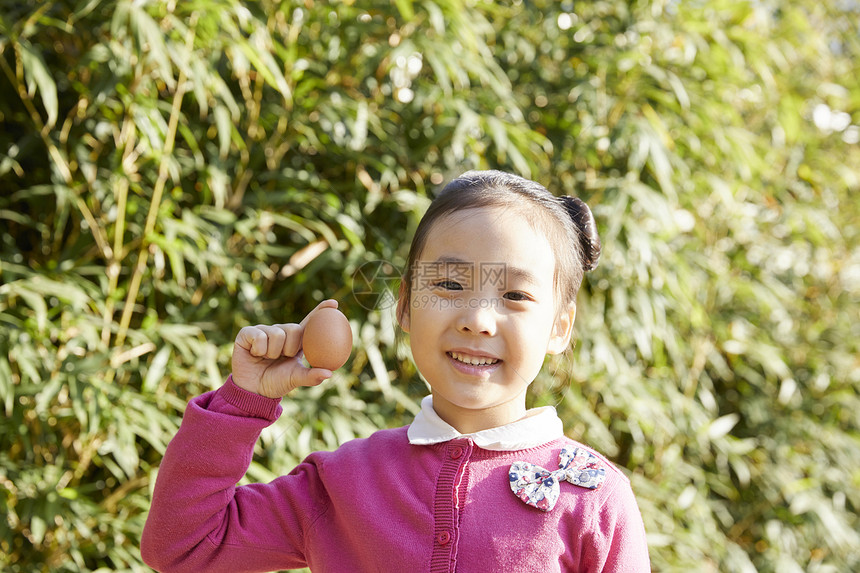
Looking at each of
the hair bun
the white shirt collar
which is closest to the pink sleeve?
the white shirt collar

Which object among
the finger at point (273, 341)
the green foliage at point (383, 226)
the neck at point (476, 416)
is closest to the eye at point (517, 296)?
the neck at point (476, 416)

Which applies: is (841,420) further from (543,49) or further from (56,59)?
(56,59)

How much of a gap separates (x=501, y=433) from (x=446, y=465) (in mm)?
69

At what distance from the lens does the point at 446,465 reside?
83 centimetres

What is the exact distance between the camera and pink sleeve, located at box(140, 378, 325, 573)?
2.58 ft

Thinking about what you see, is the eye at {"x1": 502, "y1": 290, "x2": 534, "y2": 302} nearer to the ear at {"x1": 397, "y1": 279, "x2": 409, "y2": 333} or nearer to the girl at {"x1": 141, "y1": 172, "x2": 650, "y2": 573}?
the girl at {"x1": 141, "y1": 172, "x2": 650, "y2": 573}

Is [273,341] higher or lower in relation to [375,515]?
higher

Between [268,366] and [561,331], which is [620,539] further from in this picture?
[268,366]

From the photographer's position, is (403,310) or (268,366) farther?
(403,310)

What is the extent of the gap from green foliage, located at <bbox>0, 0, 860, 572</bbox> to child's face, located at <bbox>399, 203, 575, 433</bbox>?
49 cm

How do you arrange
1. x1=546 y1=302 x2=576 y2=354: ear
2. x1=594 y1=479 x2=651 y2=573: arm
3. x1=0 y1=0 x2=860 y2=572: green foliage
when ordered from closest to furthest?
x1=594 y1=479 x2=651 y2=573: arm → x1=546 y1=302 x2=576 y2=354: ear → x1=0 y1=0 x2=860 y2=572: green foliage

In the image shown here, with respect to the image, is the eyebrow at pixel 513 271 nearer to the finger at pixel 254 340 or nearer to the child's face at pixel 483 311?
the child's face at pixel 483 311

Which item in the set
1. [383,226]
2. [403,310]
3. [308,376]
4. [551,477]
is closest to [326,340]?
[308,376]

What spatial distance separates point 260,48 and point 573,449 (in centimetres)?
119
